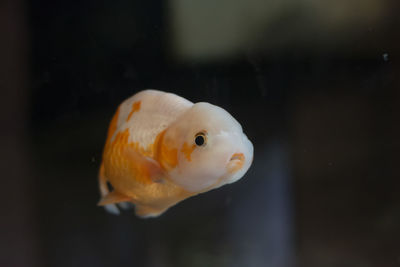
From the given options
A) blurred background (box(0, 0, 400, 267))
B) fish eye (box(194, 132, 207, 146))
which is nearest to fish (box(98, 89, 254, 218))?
fish eye (box(194, 132, 207, 146))

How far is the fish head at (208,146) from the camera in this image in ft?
2.55

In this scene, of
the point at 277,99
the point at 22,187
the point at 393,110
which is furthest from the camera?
the point at 22,187

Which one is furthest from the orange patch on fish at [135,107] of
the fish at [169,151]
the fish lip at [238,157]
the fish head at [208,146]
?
the fish lip at [238,157]

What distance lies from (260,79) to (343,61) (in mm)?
297

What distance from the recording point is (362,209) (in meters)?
1.48

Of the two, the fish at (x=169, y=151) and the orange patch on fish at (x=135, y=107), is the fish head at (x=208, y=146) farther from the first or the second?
the orange patch on fish at (x=135, y=107)

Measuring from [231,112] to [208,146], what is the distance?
1.82 feet

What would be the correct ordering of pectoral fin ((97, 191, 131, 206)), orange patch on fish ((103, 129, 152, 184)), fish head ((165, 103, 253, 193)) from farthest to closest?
pectoral fin ((97, 191, 131, 206)) → orange patch on fish ((103, 129, 152, 184)) → fish head ((165, 103, 253, 193))

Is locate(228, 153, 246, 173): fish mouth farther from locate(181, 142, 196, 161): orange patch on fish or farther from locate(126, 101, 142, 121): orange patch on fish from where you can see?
locate(126, 101, 142, 121): orange patch on fish

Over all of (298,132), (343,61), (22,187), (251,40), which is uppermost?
(251,40)

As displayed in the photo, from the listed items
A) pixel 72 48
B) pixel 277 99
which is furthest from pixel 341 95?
pixel 72 48

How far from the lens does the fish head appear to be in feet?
2.55

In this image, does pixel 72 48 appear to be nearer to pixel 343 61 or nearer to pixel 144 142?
pixel 144 142

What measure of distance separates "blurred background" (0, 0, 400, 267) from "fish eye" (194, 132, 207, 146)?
1.50 feet
